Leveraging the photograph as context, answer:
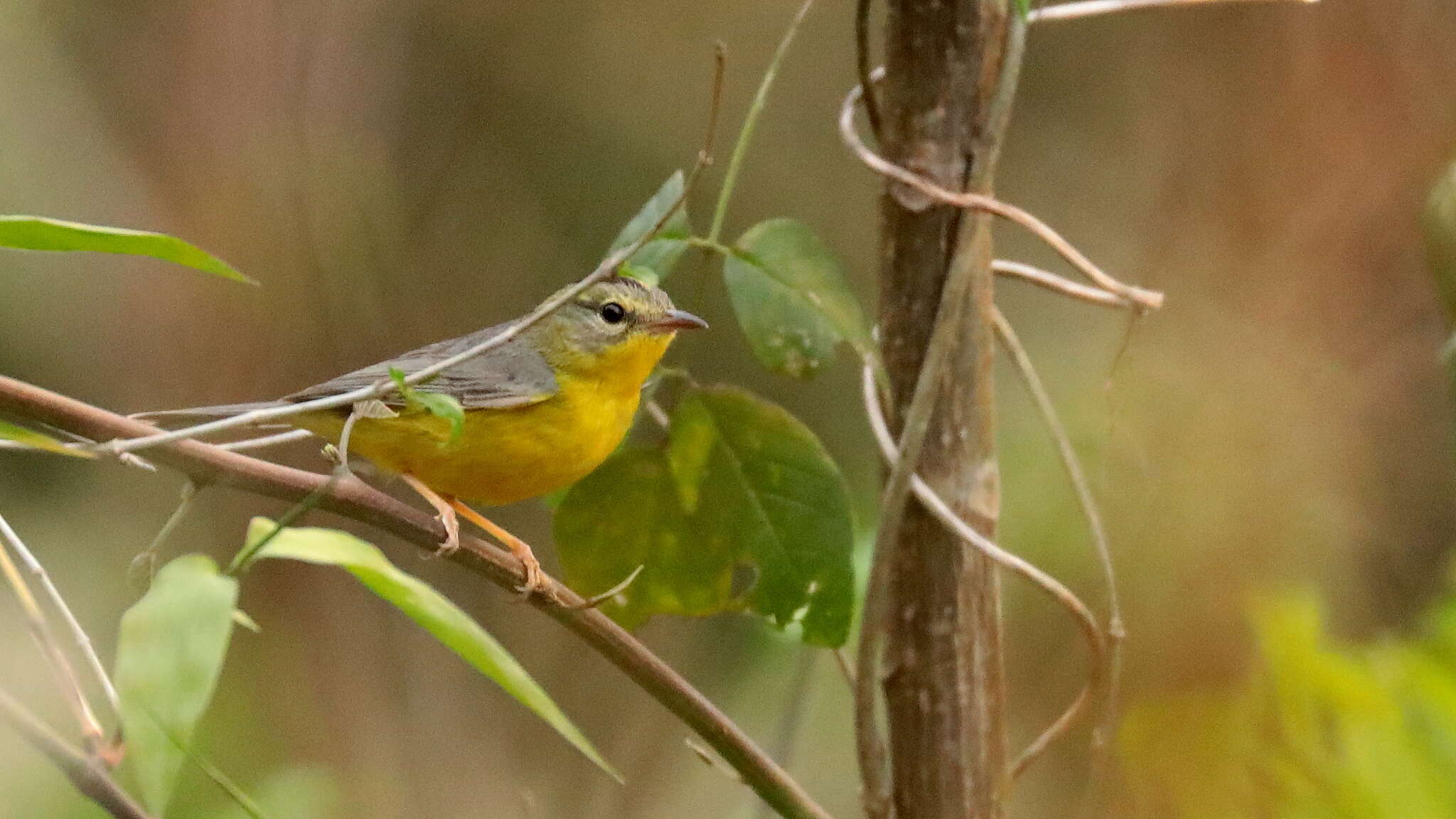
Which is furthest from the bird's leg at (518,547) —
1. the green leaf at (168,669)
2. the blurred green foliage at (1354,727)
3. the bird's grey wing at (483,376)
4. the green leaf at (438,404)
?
the blurred green foliage at (1354,727)

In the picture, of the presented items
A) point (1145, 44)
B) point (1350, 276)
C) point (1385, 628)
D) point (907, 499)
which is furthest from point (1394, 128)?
point (907, 499)

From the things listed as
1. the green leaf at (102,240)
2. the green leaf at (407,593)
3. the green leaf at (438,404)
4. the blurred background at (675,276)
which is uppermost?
the green leaf at (102,240)

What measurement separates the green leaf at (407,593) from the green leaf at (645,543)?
474 mm

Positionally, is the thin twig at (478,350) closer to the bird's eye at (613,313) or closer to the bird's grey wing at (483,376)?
the bird's grey wing at (483,376)

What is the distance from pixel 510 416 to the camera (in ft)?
4.80

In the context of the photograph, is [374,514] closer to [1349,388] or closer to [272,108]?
[272,108]

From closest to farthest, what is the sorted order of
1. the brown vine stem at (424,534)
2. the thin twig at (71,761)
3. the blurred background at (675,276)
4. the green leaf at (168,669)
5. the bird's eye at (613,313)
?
the green leaf at (168,669) < the thin twig at (71,761) < the brown vine stem at (424,534) < the bird's eye at (613,313) < the blurred background at (675,276)

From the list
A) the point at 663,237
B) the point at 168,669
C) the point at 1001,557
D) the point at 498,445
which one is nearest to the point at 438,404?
the point at 168,669

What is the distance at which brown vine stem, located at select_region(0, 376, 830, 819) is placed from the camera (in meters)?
0.80

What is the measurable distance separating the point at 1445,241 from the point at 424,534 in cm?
93

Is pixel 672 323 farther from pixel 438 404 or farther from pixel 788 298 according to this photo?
pixel 438 404

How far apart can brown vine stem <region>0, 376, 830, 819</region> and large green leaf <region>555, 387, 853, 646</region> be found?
0.10 metres

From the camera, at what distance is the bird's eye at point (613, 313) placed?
5.54 ft

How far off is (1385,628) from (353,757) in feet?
6.98
